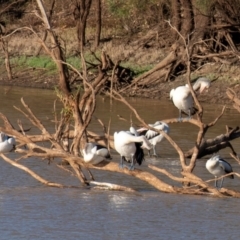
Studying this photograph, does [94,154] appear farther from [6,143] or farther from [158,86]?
[158,86]

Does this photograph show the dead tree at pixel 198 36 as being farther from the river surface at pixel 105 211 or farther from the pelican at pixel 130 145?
the pelican at pixel 130 145

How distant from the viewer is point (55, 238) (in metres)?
8.62

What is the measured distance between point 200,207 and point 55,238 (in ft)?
6.66

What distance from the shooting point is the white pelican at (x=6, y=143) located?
43.3 ft

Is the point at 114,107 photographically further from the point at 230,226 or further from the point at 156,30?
the point at 230,226

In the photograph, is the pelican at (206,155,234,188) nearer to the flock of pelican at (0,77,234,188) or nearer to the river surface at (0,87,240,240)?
the flock of pelican at (0,77,234,188)

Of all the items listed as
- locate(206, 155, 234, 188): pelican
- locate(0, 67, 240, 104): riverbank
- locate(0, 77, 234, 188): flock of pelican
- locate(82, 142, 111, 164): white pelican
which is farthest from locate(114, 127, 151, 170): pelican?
locate(0, 67, 240, 104): riverbank

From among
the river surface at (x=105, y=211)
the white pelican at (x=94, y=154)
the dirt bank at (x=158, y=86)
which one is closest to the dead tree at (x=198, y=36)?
the dirt bank at (x=158, y=86)

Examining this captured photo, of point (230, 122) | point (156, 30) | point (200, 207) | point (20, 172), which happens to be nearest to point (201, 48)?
point (156, 30)

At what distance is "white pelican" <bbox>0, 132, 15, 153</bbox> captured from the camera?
13.2 metres

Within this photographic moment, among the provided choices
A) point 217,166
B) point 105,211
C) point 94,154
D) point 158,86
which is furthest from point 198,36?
point 105,211

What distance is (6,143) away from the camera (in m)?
13.2

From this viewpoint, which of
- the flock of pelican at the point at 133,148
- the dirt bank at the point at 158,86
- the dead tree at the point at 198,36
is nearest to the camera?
the flock of pelican at the point at 133,148

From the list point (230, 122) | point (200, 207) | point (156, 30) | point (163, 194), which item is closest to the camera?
point (200, 207)
